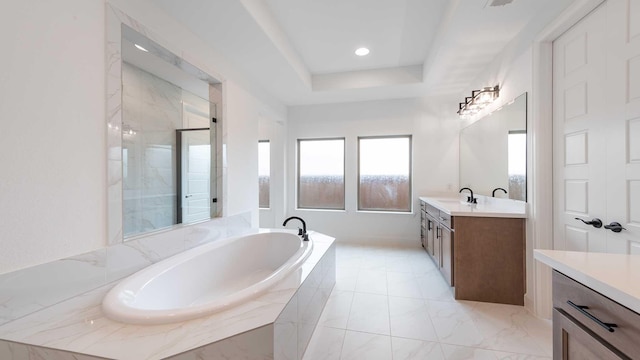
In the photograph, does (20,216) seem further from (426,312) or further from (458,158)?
(458,158)

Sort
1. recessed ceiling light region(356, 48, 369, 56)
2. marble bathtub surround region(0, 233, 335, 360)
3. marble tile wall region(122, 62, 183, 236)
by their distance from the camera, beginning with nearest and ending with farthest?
marble bathtub surround region(0, 233, 335, 360) → marble tile wall region(122, 62, 183, 236) → recessed ceiling light region(356, 48, 369, 56)

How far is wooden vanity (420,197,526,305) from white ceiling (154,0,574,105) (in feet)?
5.27

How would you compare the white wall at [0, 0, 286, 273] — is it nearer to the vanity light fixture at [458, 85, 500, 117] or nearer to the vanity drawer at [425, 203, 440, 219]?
the vanity drawer at [425, 203, 440, 219]

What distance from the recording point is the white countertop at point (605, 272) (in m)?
0.65

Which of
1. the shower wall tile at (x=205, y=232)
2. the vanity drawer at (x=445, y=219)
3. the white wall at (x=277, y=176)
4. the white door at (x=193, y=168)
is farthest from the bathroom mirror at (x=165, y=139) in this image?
the vanity drawer at (x=445, y=219)

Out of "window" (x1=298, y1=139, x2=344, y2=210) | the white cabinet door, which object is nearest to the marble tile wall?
"window" (x1=298, y1=139, x2=344, y2=210)

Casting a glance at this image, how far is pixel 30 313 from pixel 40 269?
0.20 metres

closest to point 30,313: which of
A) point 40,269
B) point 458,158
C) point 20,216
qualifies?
point 40,269

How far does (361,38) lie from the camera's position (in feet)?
8.95

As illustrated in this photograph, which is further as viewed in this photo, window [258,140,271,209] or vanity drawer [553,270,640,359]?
window [258,140,271,209]

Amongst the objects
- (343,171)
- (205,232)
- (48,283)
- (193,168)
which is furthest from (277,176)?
(48,283)

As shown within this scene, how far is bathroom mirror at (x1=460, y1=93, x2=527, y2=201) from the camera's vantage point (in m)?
2.24

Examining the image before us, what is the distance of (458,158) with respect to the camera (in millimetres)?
3887

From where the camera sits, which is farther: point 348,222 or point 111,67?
point 348,222
